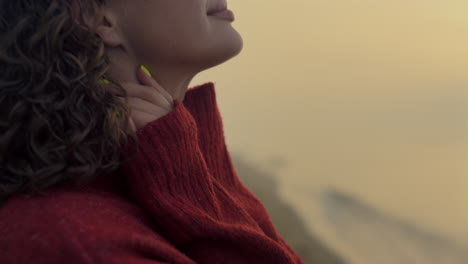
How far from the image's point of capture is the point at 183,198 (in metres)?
0.73

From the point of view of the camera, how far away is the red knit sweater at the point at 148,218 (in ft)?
1.91

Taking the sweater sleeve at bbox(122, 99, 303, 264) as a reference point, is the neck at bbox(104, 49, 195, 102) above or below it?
above

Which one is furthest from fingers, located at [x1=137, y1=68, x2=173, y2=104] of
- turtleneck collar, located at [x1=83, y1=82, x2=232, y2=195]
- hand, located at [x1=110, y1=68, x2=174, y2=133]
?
turtleneck collar, located at [x1=83, y1=82, x2=232, y2=195]

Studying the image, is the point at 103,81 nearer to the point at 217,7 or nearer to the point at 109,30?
the point at 109,30

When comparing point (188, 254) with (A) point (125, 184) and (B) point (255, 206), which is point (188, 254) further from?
(B) point (255, 206)

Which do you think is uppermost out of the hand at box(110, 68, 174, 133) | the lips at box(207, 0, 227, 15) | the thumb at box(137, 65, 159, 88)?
the lips at box(207, 0, 227, 15)

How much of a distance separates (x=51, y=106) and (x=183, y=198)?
0.23 meters

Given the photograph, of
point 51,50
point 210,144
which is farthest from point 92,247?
point 210,144

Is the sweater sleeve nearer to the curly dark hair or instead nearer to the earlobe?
the curly dark hair

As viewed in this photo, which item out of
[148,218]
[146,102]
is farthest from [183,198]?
[146,102]

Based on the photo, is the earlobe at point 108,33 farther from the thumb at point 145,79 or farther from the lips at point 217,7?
the lips at point 217,7

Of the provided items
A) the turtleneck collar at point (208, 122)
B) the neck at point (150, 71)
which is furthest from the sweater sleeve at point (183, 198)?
the turtleneck collar at point (208, 122)

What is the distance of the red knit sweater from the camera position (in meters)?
0.58

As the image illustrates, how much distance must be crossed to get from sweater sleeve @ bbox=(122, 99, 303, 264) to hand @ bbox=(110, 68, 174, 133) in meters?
0.02
